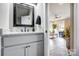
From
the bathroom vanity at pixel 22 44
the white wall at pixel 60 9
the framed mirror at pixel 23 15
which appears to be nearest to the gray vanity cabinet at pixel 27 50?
the bathroom vanity at pixel 22 44

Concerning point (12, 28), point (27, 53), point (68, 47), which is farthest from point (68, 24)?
point (12, 28)

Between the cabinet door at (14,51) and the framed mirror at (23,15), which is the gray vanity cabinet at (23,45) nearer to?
the cabinet door at (14,51)

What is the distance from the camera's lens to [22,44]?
4.78ft

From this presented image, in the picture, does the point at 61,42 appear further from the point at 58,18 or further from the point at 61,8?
the point at 61,8

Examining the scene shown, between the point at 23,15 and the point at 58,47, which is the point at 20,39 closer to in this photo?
the point at 23,15

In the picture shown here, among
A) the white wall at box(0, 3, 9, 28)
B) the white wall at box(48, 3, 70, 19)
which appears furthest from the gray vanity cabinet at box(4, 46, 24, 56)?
the white wall at box(48, 3, 70, 19)

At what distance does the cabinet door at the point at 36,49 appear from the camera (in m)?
1.44

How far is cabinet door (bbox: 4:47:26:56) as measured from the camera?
4.45 ft

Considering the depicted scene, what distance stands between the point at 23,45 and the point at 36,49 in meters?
0.17

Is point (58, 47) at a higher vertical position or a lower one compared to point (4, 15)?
lower

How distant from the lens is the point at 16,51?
4.63 feet

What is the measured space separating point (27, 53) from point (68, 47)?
0.46m

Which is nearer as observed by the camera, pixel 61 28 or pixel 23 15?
pixel 61 28

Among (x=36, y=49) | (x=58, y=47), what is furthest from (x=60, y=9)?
(x=36, y=49)
